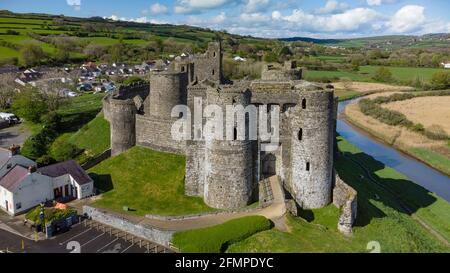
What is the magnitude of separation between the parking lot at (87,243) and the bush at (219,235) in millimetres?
1029

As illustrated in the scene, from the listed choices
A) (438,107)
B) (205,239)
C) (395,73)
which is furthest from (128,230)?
(395,73)

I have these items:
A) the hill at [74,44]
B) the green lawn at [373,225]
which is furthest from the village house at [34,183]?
the hill at [74,44]

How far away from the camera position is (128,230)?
71.3 ft

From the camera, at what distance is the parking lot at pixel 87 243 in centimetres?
1998

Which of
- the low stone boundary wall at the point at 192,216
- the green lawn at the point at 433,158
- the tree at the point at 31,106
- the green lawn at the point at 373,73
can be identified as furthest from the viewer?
the green lawn at the point at 373,73

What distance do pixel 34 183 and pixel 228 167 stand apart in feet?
35.4

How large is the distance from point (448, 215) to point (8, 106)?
5231cm

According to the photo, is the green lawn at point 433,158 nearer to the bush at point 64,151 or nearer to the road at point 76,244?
the road at point 76,244

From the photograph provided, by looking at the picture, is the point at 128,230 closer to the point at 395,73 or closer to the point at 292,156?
Answer: the point at 292,156

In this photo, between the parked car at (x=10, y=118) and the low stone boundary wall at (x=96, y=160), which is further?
the parked car at (x=10, y=118)

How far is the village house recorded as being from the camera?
24.3 m

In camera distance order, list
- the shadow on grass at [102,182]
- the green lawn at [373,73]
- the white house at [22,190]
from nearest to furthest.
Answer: the white house at [22,190]
the shadow on grass at [102,182]
the green lawn at [373,73]

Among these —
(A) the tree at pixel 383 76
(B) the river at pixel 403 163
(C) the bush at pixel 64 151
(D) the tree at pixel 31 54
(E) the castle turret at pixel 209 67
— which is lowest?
(B) the river at pixel 403 163

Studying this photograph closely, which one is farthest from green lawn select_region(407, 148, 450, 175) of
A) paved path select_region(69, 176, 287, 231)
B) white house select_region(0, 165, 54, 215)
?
white house select_region(0, 165, 54, 215)
